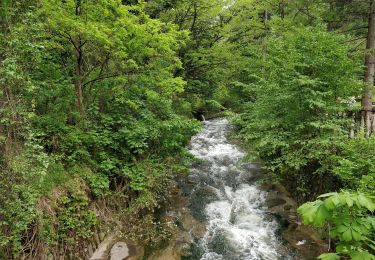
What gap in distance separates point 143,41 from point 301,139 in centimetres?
448

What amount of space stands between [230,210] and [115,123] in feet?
13.2

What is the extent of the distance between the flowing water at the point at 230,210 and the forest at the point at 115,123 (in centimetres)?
101

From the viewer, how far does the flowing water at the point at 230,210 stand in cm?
666

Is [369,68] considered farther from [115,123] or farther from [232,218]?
[115,123]

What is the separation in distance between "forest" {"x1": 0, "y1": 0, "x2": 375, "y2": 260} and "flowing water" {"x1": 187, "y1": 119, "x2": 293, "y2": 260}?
3.30 feet

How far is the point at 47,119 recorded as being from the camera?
6.28 m

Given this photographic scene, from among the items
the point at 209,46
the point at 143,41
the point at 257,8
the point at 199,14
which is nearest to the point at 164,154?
the point at 143,41

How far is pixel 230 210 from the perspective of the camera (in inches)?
327

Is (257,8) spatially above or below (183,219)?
above

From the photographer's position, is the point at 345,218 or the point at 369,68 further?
the point at 369,68

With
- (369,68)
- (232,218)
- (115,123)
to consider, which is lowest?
(232,218)

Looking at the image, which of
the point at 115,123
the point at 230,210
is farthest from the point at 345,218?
the point at 230,210

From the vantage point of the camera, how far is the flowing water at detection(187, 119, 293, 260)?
21.8 ft

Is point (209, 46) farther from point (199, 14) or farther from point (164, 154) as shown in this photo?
point (164, 154)
